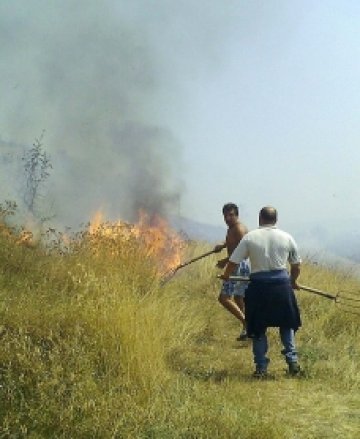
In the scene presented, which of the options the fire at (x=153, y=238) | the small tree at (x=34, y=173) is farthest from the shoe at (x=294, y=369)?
the small tree at (x=34, y=173)

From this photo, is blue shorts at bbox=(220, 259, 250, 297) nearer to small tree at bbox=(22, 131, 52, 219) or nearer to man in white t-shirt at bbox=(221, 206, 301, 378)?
man in white t-shirt at bbox=(221, 206, 301, 378)

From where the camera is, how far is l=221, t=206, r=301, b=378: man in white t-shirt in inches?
198

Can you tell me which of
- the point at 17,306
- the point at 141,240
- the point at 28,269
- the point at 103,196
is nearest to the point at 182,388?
the point at 17,306

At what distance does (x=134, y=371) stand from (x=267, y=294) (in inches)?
64.4

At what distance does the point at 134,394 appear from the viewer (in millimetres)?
3748

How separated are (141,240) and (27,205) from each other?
4.33 m

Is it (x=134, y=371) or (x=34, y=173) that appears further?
(x=34, y=173)

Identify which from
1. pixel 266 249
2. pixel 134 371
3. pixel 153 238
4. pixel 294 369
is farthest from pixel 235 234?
pixel 153 238

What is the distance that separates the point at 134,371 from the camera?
4047mm

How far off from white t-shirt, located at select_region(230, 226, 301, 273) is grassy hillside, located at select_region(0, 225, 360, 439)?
3.48 ft

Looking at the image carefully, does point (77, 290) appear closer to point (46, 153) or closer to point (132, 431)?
point (132, 431)

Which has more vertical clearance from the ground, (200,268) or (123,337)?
(200,268)

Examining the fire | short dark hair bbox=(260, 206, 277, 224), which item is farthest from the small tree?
short dark hair bbox=(260, 206, 277, 224)

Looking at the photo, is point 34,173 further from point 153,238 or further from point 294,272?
point 294,272
